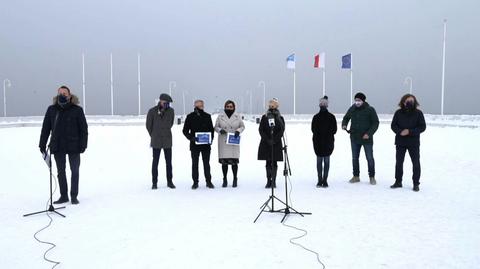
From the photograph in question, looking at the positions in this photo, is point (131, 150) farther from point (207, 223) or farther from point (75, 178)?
point (207, 223)

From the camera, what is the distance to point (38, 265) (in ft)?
13.8

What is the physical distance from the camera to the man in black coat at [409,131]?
26.2ft

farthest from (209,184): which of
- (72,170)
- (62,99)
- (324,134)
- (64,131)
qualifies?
(62,99)

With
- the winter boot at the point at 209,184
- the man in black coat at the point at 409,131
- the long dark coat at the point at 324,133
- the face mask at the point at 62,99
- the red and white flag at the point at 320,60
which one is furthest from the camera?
the red and white flag at the point at 320,60

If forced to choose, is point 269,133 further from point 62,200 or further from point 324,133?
point 62,200

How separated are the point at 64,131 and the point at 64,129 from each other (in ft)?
0.11

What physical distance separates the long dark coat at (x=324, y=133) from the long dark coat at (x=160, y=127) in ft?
9.96

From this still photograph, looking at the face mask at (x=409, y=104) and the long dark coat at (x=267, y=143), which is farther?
the face mask at (x=409, y=104)

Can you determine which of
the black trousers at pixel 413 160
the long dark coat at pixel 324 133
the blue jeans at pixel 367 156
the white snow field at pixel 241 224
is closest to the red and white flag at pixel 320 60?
the white snow field at pixel 241 224

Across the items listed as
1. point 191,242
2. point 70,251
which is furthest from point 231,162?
point 70,251

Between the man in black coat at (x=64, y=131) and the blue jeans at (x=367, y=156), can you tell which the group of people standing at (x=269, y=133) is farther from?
the man in black coat at (x=64, y=131)

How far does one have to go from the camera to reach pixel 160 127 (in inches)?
323

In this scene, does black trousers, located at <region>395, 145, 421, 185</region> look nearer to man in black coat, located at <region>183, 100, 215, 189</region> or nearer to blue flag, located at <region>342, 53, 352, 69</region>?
man in black coat, located at <region>183, 100, 215, 189</region>

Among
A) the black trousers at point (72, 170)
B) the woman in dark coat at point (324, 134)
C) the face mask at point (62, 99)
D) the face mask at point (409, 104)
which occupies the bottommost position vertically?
the black trousers at point (72, 170)
